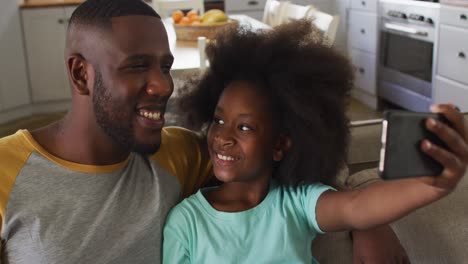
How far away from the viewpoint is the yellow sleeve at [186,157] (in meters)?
1.09

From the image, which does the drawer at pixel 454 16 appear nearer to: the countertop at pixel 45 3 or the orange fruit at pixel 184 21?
the orange fruit at pixel 184 21

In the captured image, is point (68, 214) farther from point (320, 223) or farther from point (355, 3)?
point (355, 3)

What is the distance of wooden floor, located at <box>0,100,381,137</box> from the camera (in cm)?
412

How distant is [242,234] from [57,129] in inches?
15.5

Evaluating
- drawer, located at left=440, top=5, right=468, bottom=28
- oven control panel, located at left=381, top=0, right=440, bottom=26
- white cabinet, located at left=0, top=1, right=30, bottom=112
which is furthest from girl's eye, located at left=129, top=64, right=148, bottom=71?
white cabinet, located at left=0, top=1, right=30, bottom=112

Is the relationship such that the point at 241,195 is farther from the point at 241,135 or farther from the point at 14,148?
the point at 14,148

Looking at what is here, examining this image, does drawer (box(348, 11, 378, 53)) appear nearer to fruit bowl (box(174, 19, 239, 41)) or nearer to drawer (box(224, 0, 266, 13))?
drawer (box(224, 0, 266, 13))

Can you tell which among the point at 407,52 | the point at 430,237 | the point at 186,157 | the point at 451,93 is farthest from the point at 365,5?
the point at 186,157

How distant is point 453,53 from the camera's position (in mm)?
3492

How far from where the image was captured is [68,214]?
35.9 inches

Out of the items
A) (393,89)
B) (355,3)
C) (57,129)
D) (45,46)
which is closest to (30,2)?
(45,46)

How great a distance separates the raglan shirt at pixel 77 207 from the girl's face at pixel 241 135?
0.41 feet

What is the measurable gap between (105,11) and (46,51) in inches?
151

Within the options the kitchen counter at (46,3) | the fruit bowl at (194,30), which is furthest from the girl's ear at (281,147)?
the kitchen counter at (46,3)
